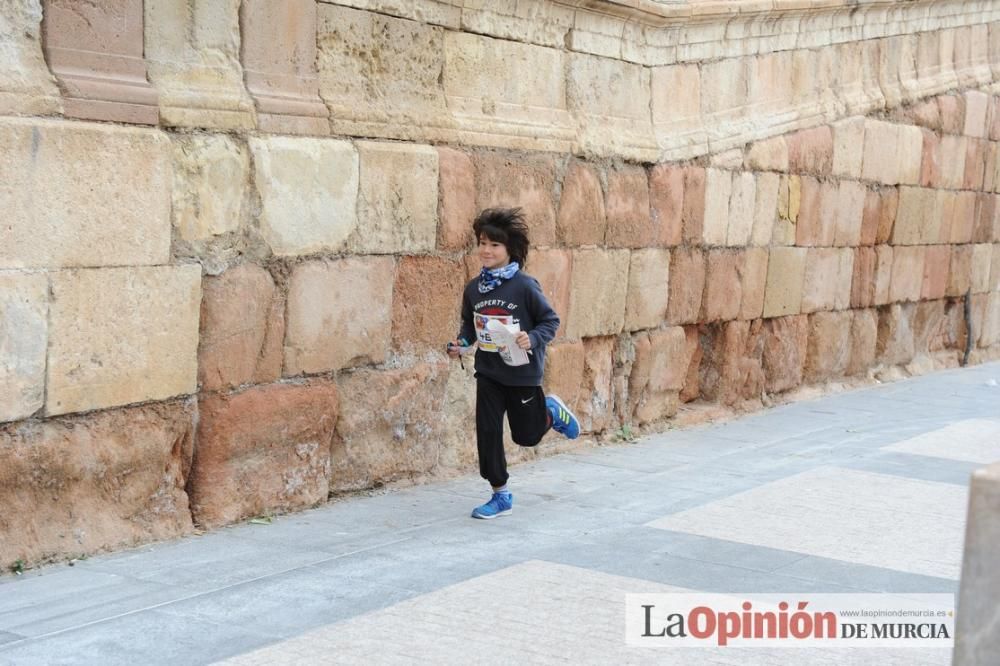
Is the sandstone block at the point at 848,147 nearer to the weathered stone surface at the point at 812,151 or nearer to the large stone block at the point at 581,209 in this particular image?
the weathered stone surface at the point at 812,151

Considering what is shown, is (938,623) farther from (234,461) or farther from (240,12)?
(240,12)

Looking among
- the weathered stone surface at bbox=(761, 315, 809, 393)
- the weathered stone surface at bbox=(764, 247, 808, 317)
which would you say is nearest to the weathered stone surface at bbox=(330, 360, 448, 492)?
the weathered stone surface at bbox=(764, 247, 808, 317)

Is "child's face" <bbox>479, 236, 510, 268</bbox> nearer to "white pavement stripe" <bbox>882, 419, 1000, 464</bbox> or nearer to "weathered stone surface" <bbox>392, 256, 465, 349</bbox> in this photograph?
"weathered stone surface" <bbox>392, 256, 465, 349</bbox>

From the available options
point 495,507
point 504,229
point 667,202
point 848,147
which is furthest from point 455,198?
point 848,147

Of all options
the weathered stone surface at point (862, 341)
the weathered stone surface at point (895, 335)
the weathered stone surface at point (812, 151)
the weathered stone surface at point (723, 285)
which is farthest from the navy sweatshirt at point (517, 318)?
the weathered stone surface at point (895, 335)

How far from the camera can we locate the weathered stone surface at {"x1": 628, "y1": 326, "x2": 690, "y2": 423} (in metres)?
9.34

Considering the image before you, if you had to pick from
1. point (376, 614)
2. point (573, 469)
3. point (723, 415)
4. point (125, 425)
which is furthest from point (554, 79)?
point (376, 614)

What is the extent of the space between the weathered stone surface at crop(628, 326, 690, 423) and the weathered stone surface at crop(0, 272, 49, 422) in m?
4.95

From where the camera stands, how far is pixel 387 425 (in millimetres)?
7062

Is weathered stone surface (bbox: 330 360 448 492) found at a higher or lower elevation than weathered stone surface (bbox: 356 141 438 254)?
lower

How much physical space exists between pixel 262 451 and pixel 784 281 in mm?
6042

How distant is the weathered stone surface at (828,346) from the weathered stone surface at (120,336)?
7.22 metres

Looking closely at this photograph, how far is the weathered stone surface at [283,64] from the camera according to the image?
20.2ft

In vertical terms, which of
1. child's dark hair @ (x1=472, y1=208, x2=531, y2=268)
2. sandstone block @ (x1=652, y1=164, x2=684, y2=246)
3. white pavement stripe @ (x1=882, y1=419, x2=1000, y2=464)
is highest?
sandstone block @ (x1=652, y1=164, x2=684, y2=246)
